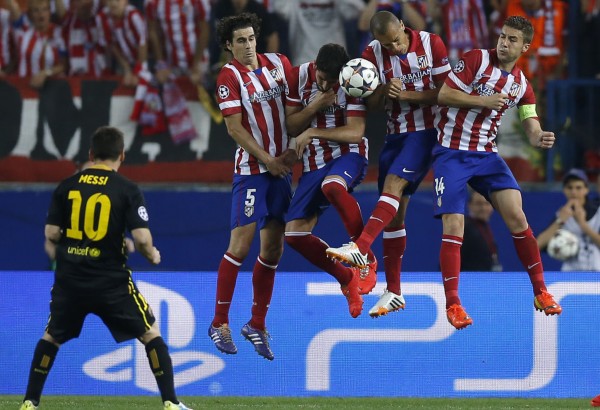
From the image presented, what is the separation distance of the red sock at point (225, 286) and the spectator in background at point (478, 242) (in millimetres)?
3186

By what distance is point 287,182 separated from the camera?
9539 mm

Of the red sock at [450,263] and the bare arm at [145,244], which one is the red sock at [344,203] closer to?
the red sock at [450,263]

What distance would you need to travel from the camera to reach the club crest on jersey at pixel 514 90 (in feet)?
29.5

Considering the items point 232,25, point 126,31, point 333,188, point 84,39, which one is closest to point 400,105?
point 333,188

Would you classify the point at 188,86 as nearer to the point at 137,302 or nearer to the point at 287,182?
the point at 287,182

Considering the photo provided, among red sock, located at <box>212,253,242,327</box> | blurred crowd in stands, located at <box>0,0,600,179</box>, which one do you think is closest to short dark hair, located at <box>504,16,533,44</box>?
red sock, located at <box>212,253,242,327</box>

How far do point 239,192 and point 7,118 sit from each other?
5138 millimetres

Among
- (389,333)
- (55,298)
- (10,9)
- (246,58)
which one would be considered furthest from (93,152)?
(10,9)

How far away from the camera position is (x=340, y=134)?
9047 millimetres

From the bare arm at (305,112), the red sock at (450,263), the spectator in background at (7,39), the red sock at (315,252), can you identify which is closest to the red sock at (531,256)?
the red sock at (450,263)

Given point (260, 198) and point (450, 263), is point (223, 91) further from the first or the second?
point (450, 263)

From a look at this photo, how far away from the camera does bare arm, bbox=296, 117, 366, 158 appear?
29.7 feet

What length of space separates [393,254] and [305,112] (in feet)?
4.14

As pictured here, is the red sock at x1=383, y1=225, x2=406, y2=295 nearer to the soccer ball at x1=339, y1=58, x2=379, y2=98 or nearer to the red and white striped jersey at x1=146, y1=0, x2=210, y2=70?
→ the soccer ball at x1=339, y1=58, x2=379, y2=98
